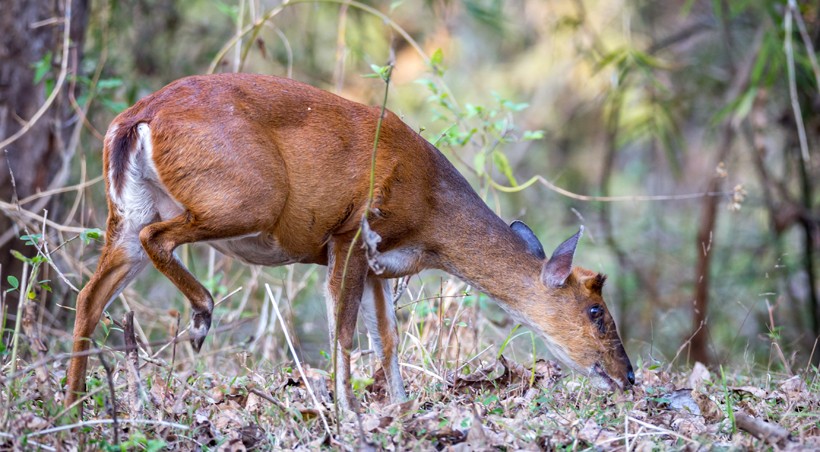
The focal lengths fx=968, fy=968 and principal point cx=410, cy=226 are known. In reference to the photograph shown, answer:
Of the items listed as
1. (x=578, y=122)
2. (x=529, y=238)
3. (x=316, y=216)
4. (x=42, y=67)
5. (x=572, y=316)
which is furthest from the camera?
(x=578, y=122)

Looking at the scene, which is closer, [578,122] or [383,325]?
[383,325]

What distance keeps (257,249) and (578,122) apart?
10582 mm

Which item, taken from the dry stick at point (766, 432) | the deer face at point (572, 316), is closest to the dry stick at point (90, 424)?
the dry stick at point (766, 432)

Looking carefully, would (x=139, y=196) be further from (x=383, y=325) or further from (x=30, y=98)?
(x=30, y=98)

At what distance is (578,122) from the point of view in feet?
50.0

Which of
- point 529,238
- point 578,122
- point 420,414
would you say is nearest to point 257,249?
point 420,414

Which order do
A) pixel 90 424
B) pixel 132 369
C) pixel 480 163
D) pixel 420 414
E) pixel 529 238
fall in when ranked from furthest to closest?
pixel 480 163 < pixel 529 238 < pixel 420 414 < pixel 132 369 < pixel 90 424

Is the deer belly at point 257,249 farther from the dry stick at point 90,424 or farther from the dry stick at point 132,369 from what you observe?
the dry stick at point 90,424

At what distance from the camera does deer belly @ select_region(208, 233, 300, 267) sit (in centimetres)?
530

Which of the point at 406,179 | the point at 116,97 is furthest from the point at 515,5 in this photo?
the point at 406,179

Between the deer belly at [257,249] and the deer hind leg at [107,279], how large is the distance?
0.41 meters

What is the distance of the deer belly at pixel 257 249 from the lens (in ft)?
17.4

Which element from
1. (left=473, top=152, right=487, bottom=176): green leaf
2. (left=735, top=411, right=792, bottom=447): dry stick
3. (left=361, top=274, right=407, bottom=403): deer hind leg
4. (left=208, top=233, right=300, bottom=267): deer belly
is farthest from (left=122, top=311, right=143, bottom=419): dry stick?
(left=473, top=152, right=487, bottom=176): green leaf

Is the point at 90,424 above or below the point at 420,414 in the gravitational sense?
above
